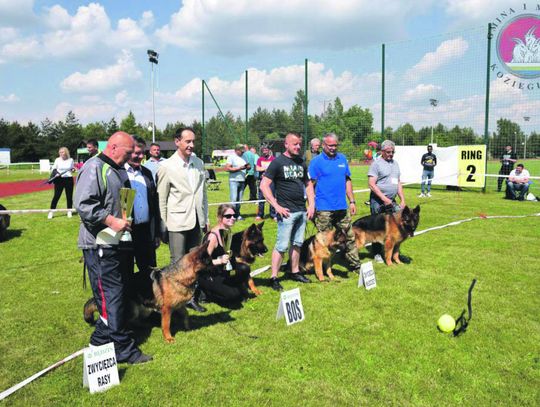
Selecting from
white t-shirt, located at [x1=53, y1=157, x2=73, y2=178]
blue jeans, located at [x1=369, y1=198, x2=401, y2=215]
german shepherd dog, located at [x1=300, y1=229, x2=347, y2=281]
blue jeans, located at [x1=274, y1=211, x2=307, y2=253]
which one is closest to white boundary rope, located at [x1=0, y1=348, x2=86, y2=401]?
blue jeans, located at [x1=274, y1=211, x2=307, y2=253]

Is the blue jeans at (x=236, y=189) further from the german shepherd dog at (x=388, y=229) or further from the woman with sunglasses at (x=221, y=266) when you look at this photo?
the woman with sunglasses at (x=221, y=266)

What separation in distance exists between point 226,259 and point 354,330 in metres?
1.62

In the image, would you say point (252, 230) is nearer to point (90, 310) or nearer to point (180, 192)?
point (180, 192)

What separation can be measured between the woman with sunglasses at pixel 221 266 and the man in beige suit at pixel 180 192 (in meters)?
0.29

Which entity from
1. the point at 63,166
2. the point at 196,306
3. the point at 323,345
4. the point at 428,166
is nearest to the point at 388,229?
the point at 323,345

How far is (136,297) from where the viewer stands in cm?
388

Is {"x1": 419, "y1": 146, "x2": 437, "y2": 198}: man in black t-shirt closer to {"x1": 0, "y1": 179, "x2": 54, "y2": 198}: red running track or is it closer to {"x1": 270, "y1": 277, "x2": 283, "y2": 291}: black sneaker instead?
{"x1": 270, "y1": 277, "x2": 283, "y2": 291}: black sneaker

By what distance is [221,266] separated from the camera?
4090mm

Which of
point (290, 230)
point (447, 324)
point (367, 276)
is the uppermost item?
point (290, 230)

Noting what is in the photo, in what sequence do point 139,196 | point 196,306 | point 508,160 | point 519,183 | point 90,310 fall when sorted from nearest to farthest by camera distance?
point 90,310, point 139,196, point 196,306, point 519,183, point 508,160

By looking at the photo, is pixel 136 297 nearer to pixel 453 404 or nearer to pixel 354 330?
pixel 354 330

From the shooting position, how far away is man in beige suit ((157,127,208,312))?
4223 millimetres

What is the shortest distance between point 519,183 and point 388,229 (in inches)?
454

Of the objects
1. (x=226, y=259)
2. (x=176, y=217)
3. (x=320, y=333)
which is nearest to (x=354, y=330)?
(x=320, y=333)
